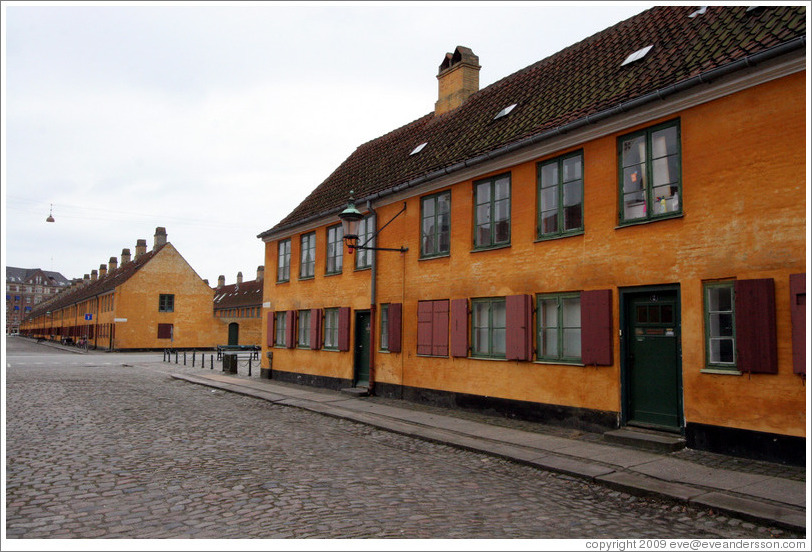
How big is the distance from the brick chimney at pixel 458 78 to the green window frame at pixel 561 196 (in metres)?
7.60

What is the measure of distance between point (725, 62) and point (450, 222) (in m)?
6.54

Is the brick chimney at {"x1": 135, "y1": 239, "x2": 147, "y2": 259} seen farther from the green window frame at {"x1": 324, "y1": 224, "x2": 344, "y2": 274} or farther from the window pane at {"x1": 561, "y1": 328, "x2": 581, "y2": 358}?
the window pane at {"x1": 561, "y1": 328, "x2": 581, "y2": 358}

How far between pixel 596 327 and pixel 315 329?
10361 millimetres

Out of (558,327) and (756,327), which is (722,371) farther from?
(558,327)

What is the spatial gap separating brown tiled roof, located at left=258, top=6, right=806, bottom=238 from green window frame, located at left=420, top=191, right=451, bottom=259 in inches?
24.3

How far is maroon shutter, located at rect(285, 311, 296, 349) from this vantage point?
66.1ft

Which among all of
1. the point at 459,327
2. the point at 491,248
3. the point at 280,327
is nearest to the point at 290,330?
the point at 280,327

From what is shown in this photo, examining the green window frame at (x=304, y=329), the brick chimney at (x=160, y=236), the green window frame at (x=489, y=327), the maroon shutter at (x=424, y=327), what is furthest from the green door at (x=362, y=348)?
the brick chimney at (x=160, y=236)

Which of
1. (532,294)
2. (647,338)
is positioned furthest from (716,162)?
(532,294)

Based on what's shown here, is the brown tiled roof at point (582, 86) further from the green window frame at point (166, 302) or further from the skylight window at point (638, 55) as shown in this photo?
the green window frame at point (166, 302)

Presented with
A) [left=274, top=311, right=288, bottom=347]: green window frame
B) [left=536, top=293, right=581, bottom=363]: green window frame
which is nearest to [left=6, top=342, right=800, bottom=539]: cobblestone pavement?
[left=536, top=293, right=581, bottom=363]: green window frame

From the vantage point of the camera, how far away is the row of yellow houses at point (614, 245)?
7984 mm

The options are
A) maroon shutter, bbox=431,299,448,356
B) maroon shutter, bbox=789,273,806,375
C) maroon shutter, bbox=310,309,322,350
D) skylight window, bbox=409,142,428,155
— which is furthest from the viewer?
maroon shutter, bbox=310,309,322,350

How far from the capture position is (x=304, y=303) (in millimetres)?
19672
